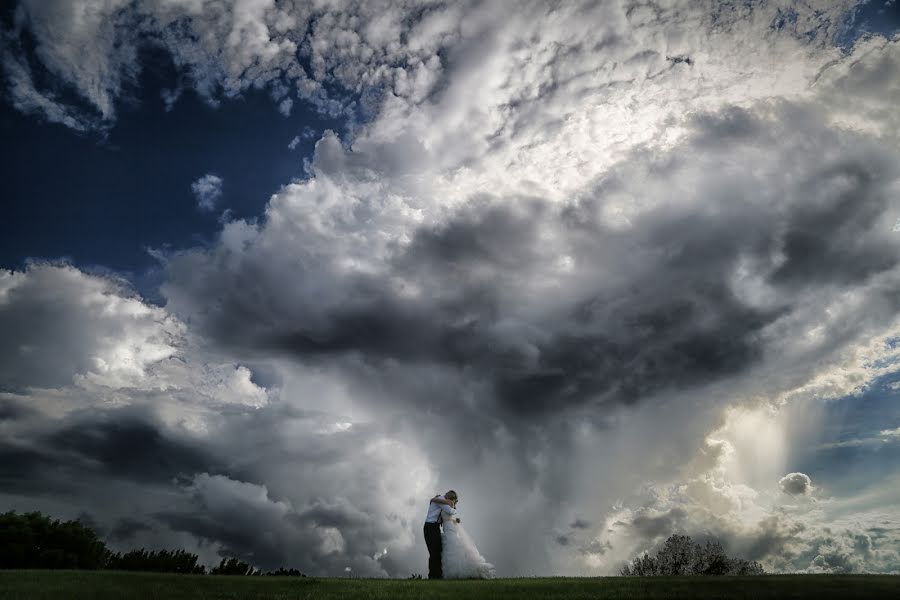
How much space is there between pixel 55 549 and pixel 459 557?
36.6 meters

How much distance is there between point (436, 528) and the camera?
27531mm

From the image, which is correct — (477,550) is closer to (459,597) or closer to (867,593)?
(459,597)

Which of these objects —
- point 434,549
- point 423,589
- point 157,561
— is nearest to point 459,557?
point 434,549

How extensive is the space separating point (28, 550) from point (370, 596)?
4014 cm

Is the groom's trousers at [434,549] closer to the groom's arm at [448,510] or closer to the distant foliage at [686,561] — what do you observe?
the groom's arm at [448,510]

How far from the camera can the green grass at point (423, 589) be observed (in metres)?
16.3

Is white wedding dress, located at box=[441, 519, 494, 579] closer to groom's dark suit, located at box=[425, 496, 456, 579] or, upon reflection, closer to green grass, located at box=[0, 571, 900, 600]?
groom's dark suit, located at box=[425, 496, 456, 579]

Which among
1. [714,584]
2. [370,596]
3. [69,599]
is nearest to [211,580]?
[69,599]

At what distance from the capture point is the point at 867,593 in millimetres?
15234

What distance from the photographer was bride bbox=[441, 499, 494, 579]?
26.6m

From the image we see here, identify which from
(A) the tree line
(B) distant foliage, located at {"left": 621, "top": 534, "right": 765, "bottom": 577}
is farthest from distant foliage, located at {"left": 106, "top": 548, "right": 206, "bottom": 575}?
(B) distant foliage, located at {"left": 621, "top": 534, "right": 765, "bottom": 577}

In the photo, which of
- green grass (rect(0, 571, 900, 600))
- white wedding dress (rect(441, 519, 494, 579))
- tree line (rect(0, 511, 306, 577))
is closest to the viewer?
green grass (rect(0, 571, 900, 600))

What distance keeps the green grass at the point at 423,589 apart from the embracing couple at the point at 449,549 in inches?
230

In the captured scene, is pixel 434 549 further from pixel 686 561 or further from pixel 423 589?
pixel 686 561
